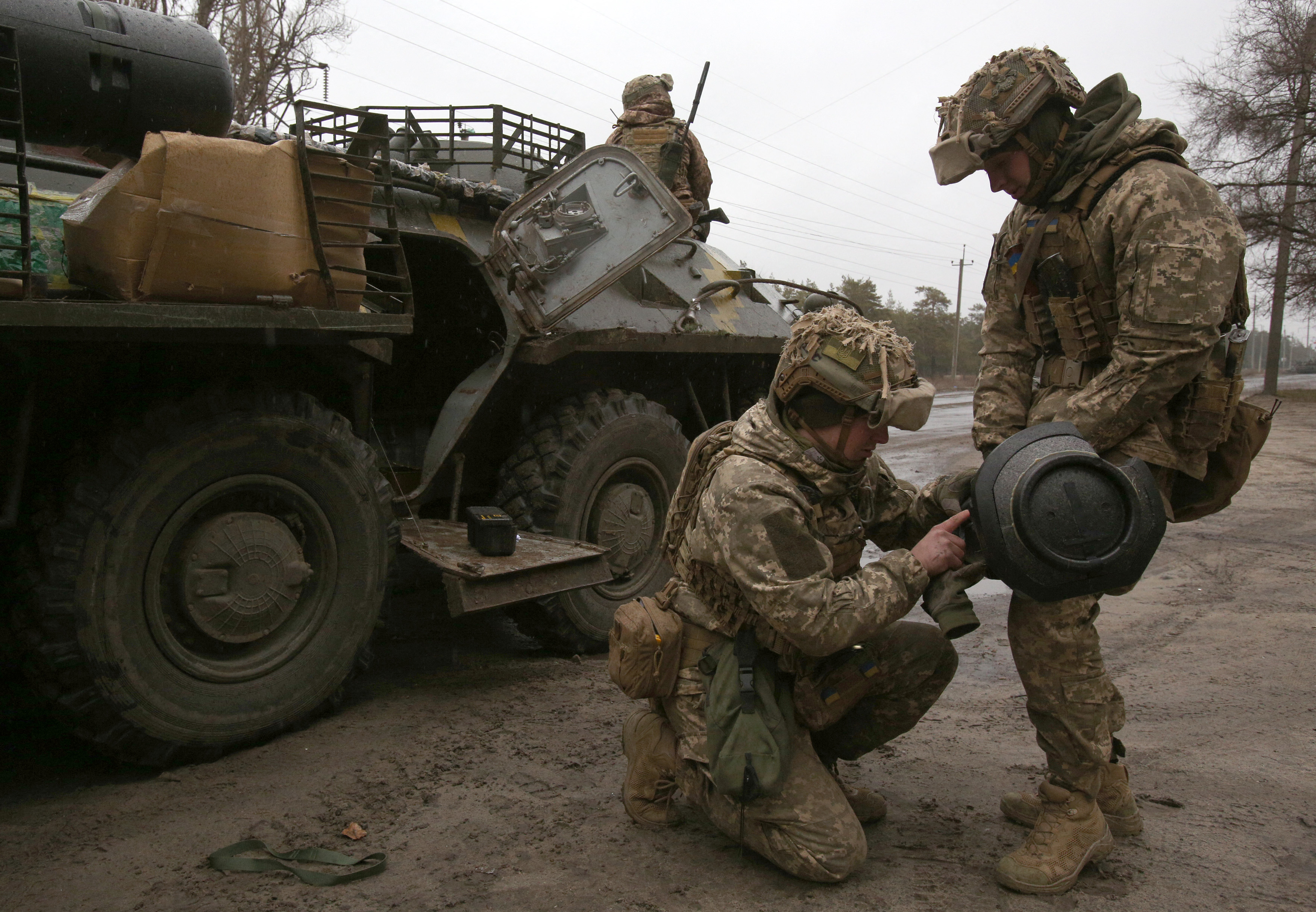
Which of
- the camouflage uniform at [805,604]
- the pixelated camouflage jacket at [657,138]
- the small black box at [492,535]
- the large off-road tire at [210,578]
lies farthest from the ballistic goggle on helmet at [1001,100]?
the pixelated camouflage jacket at [657,138]

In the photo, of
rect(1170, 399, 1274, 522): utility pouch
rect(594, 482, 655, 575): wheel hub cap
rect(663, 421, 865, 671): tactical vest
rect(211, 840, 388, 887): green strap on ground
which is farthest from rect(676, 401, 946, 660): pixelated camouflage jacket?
rect(594, 482, 655, 575): wheel hub cap

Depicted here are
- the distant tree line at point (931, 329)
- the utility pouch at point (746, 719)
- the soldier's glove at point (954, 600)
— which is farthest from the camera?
the distant tree line at point (931, 329)

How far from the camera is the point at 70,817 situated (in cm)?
293

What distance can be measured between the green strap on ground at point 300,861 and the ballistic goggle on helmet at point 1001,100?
8.11 ft

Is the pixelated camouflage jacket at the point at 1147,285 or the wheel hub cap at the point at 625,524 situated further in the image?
the wheel hub cap at the point at 625,524

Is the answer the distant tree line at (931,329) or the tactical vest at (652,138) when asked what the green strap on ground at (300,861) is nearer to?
the tactical vest at (652,138)

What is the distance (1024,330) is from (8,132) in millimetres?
2926

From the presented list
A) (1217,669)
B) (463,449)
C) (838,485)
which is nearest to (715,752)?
(838,485)

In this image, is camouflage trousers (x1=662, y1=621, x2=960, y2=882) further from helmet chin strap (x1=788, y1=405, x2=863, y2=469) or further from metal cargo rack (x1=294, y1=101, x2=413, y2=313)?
metal cargo rack (x1=294, y1=101, x2=413, y2=313)

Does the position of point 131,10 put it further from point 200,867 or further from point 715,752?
point 715,752

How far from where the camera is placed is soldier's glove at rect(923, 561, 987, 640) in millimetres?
2557

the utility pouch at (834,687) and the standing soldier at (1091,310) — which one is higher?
the standing soldier at (1091,310)

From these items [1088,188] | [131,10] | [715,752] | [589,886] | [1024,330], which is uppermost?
[131,10]

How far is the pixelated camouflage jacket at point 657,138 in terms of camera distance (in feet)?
20.7
